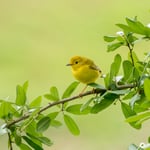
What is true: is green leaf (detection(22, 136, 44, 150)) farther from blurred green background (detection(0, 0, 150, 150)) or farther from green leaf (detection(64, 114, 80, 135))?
blurred green background (detection(0, 0, 150, 150))

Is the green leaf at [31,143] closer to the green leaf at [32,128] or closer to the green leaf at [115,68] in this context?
the green leaf at [32,128]

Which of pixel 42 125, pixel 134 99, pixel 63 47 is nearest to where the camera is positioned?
pixel 134 99

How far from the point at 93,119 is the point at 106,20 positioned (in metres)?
2.39

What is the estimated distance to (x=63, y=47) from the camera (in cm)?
596

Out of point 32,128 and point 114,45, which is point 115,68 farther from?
point 32,128

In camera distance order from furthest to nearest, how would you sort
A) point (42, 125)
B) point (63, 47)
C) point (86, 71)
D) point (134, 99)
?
point (63, 47)
point (86, 71)
point (42, 125)
point (134, 99)

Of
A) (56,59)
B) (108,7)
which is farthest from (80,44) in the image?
(108,7)

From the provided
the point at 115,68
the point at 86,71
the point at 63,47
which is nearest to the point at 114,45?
the point at 115,68

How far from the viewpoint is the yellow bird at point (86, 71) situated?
1293mm

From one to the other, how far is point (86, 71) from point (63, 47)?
464 cm

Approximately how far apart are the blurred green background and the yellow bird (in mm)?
→ 2131

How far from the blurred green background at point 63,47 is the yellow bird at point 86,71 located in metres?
2.13

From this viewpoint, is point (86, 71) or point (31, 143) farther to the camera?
point (86, 71)

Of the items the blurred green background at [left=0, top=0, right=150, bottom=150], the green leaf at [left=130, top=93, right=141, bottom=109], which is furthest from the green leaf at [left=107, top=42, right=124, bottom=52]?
the blurred green background at [left=0, top=0, right=150, bottom=150]
